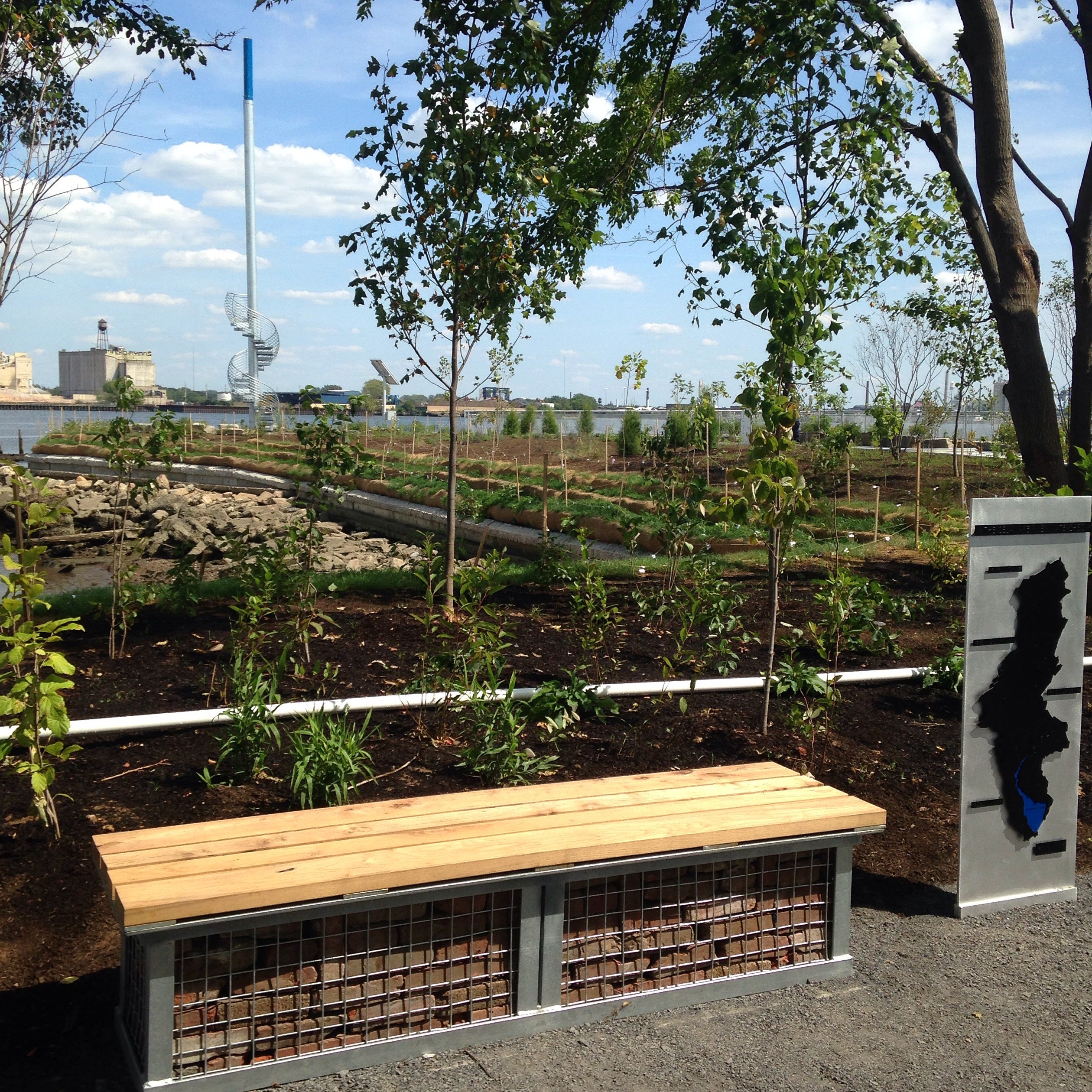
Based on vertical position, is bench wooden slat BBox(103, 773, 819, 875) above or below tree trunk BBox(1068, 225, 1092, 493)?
below

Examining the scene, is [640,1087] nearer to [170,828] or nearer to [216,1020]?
[216,1020]

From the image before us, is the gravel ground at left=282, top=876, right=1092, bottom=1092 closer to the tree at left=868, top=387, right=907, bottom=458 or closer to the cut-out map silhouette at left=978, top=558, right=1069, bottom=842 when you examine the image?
the cut-out map silhouette at left=978, top=558, right=1069, bottom=842

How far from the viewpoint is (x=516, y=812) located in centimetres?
314

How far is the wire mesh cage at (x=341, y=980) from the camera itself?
256 cm

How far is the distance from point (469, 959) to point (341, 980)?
362mm

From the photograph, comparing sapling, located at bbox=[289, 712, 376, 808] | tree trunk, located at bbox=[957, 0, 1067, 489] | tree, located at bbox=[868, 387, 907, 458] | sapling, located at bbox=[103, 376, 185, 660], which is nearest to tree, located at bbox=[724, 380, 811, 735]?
sapling, located at bbox=[289, 712, 376, 808]

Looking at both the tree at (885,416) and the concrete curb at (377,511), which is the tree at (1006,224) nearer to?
the concrete curb at (377,511)

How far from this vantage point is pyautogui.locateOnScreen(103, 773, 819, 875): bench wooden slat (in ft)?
8.87

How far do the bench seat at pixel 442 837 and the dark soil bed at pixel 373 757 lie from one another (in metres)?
0.52

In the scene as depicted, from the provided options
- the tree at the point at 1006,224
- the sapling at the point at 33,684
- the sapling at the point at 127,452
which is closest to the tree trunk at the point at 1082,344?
the tree at the point at 1006,224

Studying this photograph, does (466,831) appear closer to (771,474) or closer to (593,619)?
(771,474)

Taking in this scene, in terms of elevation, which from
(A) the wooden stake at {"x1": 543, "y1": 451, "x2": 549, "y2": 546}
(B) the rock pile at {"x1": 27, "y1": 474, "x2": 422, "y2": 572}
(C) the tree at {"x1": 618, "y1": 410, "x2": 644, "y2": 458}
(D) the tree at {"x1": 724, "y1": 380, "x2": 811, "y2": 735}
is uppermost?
(C) the tree at {"x1": 618, "y1": 410, "x2": 644, "y2": 458}

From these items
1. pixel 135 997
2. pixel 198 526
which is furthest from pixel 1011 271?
pixel 198 526

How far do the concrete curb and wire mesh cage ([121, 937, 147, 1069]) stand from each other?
3.73 m
